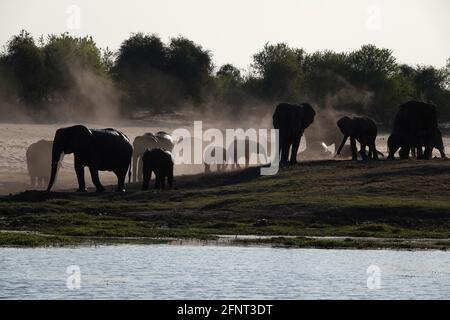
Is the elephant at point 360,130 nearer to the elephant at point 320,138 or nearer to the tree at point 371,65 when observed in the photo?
the elephant at point 320,138

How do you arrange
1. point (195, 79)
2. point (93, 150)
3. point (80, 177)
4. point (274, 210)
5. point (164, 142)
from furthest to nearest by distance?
point (195, 79) → point (164, 142) → point (93, 150) → point (80, 177) → point (274, 210)

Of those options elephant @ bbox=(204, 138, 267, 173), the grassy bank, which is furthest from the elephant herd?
the grassy bank

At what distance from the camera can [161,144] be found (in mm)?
73562

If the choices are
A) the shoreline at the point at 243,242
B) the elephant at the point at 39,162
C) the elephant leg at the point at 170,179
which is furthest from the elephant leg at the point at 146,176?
the shoreline at the point at 243,242

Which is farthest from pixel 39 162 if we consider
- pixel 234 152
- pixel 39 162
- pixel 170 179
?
pixel 170 179

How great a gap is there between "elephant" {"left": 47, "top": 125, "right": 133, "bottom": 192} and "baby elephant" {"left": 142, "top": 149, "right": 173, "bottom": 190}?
1071 millimetres

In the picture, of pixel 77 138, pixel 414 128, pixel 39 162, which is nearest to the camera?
pixel 77 138

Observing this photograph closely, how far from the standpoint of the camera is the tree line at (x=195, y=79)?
104562 mm

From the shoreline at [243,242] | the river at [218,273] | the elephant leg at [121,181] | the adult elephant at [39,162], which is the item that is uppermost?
the adult elephant at [39,162]

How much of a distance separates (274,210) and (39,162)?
22079 mm

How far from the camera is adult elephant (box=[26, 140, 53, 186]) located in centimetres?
7019

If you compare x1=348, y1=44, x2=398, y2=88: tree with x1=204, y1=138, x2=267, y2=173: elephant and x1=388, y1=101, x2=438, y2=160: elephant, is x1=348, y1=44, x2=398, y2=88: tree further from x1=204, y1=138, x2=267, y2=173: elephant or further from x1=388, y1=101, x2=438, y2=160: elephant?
x1=388, y1=101, x2=438, y2=160: elephant

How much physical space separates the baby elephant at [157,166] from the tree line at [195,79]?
134 feet

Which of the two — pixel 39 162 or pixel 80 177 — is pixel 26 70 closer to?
pixel 39 162
